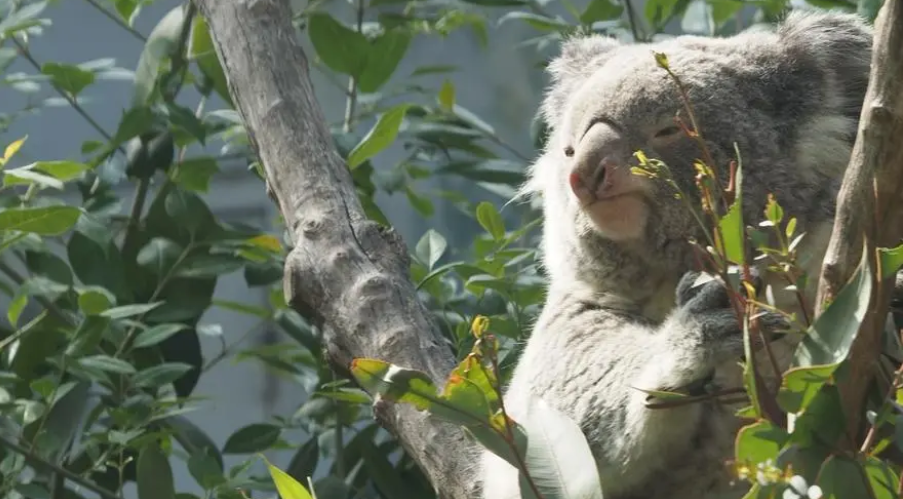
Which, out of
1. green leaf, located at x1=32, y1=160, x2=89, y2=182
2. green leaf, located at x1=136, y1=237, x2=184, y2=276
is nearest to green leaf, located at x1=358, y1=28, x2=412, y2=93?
green leaf, located at x1=136, y1=237, x2=184, y2=276

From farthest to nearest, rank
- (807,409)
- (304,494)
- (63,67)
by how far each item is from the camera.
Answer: (63,67), (304,494), (807,409)

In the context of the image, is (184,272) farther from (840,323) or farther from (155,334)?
(840,323)

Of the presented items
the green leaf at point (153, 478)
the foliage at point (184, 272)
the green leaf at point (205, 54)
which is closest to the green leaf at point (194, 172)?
the foliage at point (184, 272)

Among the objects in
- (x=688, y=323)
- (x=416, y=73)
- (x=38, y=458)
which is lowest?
(x=38, y=458)

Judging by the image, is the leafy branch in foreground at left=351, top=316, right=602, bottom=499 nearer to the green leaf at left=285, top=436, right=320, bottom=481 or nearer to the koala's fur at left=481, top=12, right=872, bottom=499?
the koala's fur at left=481, top=12, right=872, bottom=499

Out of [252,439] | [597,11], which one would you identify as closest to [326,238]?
[252,439]

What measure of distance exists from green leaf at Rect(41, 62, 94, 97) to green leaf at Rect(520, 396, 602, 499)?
6.68ft

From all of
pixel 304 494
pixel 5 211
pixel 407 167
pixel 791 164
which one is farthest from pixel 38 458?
pixel 791 164

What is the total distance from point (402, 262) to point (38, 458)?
0.90 meters

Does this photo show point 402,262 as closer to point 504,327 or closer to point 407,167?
point 504,327

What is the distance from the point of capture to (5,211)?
2322 millimetres

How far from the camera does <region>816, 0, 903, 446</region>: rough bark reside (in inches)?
42.1

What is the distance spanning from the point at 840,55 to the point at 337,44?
3.67 ft

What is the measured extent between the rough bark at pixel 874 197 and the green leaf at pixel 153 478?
5.54ft
